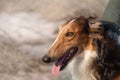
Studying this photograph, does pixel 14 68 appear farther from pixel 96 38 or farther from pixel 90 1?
pixel 96 38

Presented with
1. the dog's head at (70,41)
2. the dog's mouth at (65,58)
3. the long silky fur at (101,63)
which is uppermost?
the dog's head at (70,41)

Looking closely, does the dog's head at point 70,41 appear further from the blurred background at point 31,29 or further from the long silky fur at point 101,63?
the blurred background at point 31,29

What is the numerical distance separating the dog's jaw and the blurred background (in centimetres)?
63

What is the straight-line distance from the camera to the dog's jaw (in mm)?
1450

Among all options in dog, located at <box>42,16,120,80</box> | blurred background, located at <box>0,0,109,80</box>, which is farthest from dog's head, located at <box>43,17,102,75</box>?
blurred background, located at <box>0,0,109,80</box>

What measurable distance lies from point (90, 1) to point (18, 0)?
54 centimetres

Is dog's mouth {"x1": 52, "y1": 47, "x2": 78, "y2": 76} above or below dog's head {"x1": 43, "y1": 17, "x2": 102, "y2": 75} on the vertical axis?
below

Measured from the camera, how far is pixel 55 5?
2.83m

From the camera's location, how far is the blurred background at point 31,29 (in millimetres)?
2285

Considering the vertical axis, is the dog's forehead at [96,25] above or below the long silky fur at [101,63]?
above

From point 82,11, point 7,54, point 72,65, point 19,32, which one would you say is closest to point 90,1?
point 82,11

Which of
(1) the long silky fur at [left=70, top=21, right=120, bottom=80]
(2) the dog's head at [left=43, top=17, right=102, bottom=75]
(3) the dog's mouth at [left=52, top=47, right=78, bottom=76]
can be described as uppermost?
(2) the dog's head at [left=43, top=17, right=102, bottom=75]

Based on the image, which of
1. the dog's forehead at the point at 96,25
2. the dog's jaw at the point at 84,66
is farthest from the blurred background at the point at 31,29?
the dog's forehead at the point at 96,25

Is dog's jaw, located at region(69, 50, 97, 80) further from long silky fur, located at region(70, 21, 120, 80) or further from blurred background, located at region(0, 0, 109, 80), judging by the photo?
blurred background, located at region(0, 0, 109, 80)
